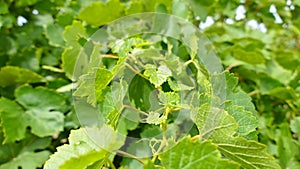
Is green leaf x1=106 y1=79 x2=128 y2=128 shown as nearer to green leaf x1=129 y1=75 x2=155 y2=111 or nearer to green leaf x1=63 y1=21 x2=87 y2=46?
green leaf x1=129 y1=75 x2=155 y2=111

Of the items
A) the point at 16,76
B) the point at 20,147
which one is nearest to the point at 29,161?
the point at 20,147

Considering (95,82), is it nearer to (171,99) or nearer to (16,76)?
(171,99)

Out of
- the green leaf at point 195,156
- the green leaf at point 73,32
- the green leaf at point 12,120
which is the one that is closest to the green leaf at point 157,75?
the green leaf at point 195,156

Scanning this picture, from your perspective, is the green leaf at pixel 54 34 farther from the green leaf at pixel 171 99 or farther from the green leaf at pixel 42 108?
the green leaf at pixel 171 99

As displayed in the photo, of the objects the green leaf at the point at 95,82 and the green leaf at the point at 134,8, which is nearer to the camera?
the green leaf at the point at 95,82

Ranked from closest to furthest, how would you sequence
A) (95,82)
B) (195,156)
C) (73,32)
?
1. (195,156)
2. (95,82)
3. (73,32)

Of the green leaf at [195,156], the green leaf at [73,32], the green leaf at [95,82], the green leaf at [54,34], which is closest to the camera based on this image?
the green leaf at [195,156]

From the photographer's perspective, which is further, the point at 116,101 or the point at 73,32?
the point at 73,32

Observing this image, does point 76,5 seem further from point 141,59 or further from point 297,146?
point 297,146
